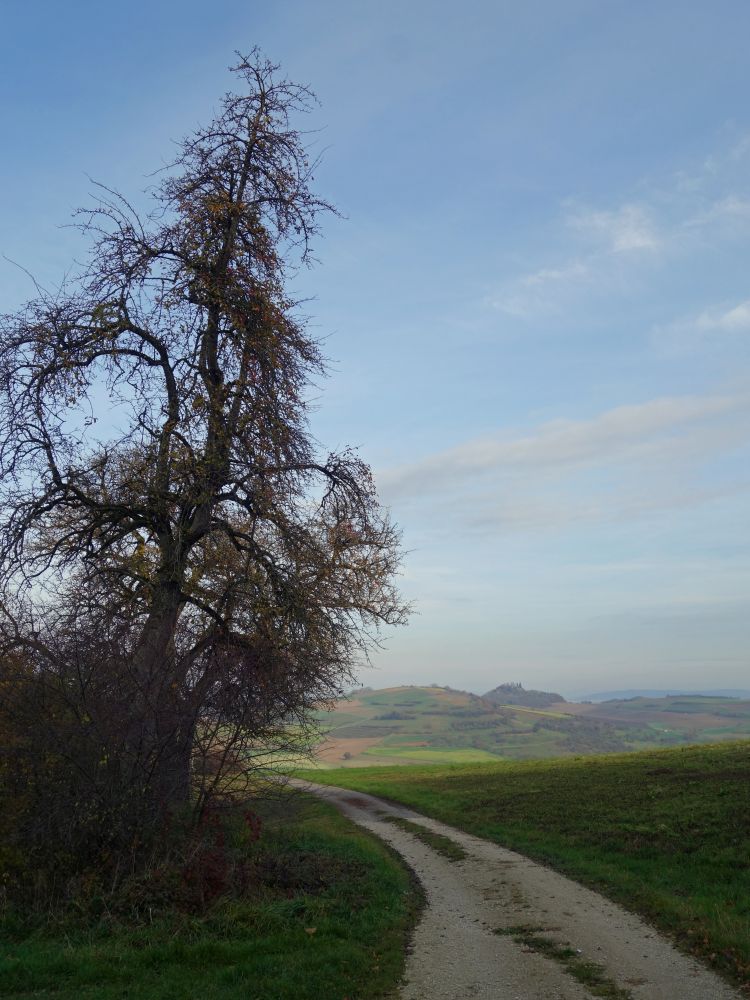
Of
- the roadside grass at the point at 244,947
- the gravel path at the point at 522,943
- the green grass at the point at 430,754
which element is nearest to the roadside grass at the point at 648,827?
the gravel path at the point at 522,943

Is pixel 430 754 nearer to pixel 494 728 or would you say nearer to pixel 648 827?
pixel 494 728

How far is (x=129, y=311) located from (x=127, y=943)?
45.7ft

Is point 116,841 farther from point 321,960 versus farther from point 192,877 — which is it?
point 321,960

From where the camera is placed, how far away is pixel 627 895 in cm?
1333

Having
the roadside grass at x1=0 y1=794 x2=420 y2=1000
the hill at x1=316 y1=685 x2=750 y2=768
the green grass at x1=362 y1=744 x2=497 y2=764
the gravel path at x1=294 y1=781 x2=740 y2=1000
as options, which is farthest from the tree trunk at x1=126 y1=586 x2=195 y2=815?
the green grass at x1=362 y1=744 x2=497 y2=764

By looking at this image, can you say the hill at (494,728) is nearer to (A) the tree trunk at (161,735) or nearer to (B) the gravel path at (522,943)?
(B) the gravel path at (522,943)

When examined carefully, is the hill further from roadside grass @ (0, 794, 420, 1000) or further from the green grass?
roadside grass @ (0, 794, 420, 1000)

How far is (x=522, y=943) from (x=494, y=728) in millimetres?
132404

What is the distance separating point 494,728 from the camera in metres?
136

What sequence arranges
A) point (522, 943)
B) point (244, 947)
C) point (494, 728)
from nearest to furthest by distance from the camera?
point (244, 947)
point (522, 943)
point (494, 728)

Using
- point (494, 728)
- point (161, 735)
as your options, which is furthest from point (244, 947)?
point (494, 728)

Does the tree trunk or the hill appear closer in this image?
the tree trunk

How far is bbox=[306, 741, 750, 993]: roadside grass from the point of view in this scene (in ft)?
Result: 38.1

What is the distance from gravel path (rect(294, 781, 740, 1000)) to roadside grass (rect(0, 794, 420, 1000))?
533mm
